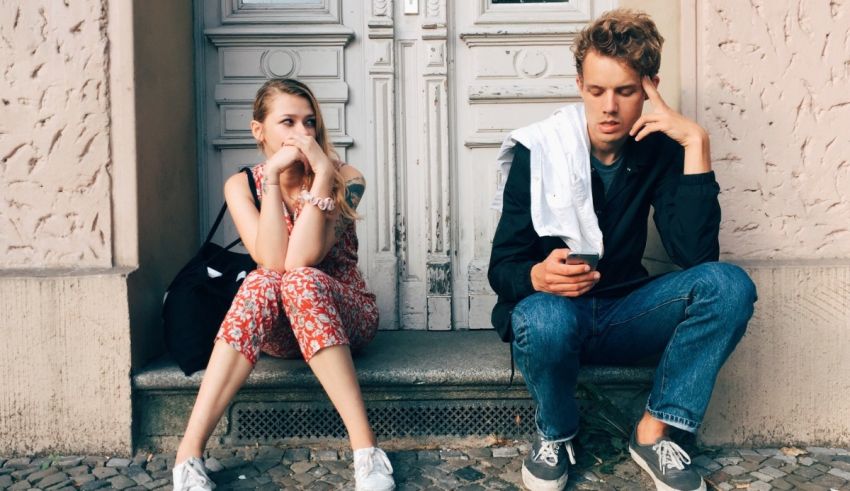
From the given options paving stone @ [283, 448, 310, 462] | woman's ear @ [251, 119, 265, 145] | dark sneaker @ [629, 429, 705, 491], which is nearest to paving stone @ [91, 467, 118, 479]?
paving stone @ [283, 448, 310, 462]

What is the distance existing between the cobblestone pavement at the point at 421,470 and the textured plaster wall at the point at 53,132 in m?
0.77

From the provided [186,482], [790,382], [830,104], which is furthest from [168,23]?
[790,382]

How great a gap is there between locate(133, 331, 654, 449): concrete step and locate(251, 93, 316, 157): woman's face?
85 cm

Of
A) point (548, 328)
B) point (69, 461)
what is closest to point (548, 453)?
point (548, 328)

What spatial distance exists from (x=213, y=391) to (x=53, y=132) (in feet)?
3.85

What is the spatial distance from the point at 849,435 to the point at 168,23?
10.3 ft

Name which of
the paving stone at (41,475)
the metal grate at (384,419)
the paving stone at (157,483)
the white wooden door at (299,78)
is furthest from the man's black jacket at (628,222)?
the paving stone at (41,475)

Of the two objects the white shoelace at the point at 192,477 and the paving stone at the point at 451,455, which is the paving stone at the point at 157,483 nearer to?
the white shoelace at the point at 192,477

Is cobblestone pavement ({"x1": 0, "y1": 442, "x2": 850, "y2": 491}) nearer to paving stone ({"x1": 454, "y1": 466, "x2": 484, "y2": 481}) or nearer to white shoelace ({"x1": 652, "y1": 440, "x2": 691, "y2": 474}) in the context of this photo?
paving stone ({"x1": 454, "y1": 466, "x2": 484, "y2": 481})

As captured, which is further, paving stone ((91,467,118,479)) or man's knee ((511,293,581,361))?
paving stone ((91,467,118,479))

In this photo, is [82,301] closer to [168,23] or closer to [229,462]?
[229,462]

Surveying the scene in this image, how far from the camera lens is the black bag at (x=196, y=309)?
9.16ft

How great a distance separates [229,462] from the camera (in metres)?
2.75

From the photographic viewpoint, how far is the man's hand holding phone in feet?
7.79
